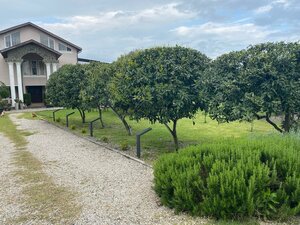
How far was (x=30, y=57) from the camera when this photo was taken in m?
38.3

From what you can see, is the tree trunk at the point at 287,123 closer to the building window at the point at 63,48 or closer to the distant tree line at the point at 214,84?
the distant tree line at the point at 214,84

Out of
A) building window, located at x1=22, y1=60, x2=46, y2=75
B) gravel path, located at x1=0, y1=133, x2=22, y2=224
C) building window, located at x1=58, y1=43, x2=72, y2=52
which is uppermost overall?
building window, located at x1=58, y1=43, x2=72, y2=52

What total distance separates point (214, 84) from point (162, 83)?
5.54 feet

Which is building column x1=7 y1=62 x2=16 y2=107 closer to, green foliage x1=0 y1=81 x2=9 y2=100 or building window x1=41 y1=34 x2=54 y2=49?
green foliage x1=0 y1=81 x2=9 y2=100

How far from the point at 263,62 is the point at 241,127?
33.7ft

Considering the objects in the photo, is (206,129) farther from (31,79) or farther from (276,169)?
(31,79)

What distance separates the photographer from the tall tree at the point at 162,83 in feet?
30.9

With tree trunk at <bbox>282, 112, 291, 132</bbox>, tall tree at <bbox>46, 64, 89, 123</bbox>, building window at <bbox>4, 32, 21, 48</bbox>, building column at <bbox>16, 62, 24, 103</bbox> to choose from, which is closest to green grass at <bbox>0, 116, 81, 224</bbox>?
tree trunk at <bbox>282, 112, 291, 132</bbox>

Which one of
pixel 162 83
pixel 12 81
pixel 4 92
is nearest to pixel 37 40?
pixel 12 81

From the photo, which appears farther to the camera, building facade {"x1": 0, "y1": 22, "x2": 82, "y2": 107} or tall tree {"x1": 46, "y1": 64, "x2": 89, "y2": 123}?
building facade {"x1": 0, "y1": 22, "x2": 82, "y2": 107}

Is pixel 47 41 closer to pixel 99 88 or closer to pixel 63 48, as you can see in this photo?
pixel 63 48

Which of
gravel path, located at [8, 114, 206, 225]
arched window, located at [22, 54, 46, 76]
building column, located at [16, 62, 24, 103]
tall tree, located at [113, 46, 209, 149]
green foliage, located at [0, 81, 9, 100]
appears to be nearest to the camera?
gravel path, located at [8, 114, 206, 225]

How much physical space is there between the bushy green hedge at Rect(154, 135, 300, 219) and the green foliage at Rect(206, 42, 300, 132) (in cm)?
242

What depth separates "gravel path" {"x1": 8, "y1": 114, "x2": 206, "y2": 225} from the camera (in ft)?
17.2
